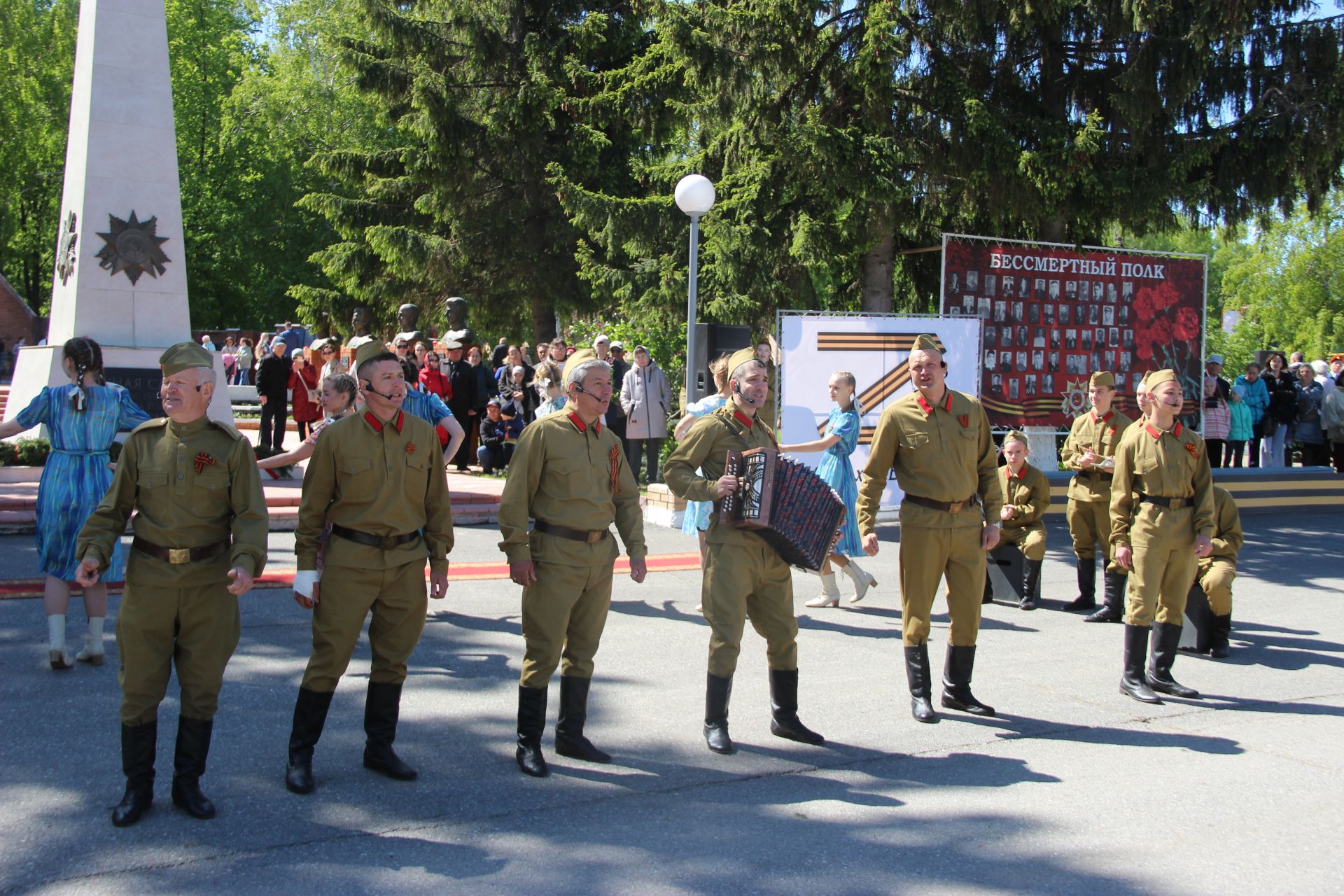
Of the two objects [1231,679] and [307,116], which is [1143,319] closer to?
[1231,679]

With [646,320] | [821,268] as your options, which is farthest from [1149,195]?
[646,320]

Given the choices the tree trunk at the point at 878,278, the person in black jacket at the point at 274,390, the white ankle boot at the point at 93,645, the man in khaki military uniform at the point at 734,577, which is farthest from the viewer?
the tree trunk at the point at 878,278

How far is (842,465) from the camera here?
9.93 metres

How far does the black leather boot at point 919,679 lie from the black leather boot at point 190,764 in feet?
12.2

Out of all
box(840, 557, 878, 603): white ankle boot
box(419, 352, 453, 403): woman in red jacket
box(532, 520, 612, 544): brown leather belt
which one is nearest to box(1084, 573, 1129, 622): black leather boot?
box(840, 557, 878, 603): white ankle boot

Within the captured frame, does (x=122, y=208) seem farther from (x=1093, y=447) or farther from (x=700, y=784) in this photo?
(x=700, y=784)

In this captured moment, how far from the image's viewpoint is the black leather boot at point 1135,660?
7.14 meters

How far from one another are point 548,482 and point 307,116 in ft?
143

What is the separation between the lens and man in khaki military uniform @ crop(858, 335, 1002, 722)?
21.5 feet

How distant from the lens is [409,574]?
17.4 ft

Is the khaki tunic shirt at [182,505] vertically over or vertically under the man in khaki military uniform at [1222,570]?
over

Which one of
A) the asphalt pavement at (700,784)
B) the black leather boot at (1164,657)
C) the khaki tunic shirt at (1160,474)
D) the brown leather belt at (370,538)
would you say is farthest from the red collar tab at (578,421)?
the black leather boot at (1164,657)

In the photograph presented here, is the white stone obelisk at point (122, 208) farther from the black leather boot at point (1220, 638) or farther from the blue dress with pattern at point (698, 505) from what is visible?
the black leather boot at point (1220, 638)

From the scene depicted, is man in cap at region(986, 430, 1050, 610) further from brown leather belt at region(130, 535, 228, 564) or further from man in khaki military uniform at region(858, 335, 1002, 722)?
brown leather belt at region(130, 535, 228, 564)
